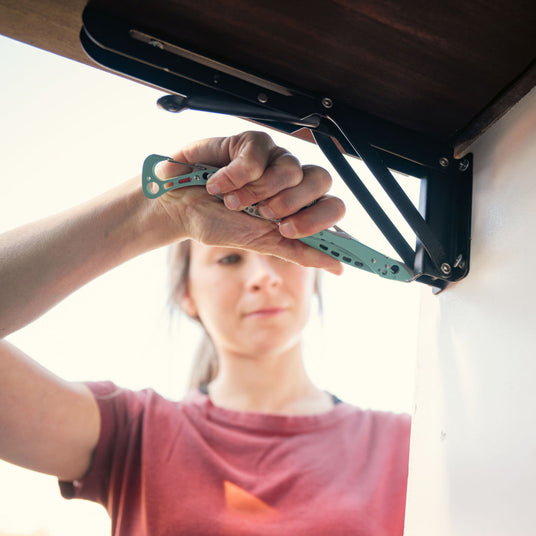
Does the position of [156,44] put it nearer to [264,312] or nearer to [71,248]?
[71,248]

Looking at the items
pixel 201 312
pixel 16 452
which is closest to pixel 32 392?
pixel 16 452

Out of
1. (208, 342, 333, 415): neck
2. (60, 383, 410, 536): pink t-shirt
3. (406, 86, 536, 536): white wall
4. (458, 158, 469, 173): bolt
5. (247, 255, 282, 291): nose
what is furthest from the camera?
(208, 342, 333, 415): neck

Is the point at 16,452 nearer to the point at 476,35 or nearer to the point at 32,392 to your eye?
the point at 32,392

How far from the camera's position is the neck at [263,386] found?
1.08 m

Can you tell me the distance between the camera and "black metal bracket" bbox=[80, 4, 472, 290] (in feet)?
1.41

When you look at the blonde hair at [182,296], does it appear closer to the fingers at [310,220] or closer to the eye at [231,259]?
the eye at [231,259]

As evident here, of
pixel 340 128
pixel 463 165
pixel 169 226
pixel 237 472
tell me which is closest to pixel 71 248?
pixel 169 226

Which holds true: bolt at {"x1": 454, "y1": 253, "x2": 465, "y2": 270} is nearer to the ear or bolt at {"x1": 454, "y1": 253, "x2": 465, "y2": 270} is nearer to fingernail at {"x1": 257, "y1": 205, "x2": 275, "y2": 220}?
fingernail at {"x1": 257, "y1": 205, "x2": 275, "y2": 220}

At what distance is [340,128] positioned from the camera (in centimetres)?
48

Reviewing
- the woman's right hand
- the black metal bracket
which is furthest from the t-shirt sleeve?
the black metal bracket

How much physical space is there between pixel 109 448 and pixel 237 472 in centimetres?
23

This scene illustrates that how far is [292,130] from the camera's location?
0.50m

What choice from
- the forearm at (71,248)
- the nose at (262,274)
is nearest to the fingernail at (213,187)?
the forearm at (71,248)

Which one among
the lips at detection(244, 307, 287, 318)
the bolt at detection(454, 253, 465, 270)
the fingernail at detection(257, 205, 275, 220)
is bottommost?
the bolt at detection(454, 253, 465, 270)
